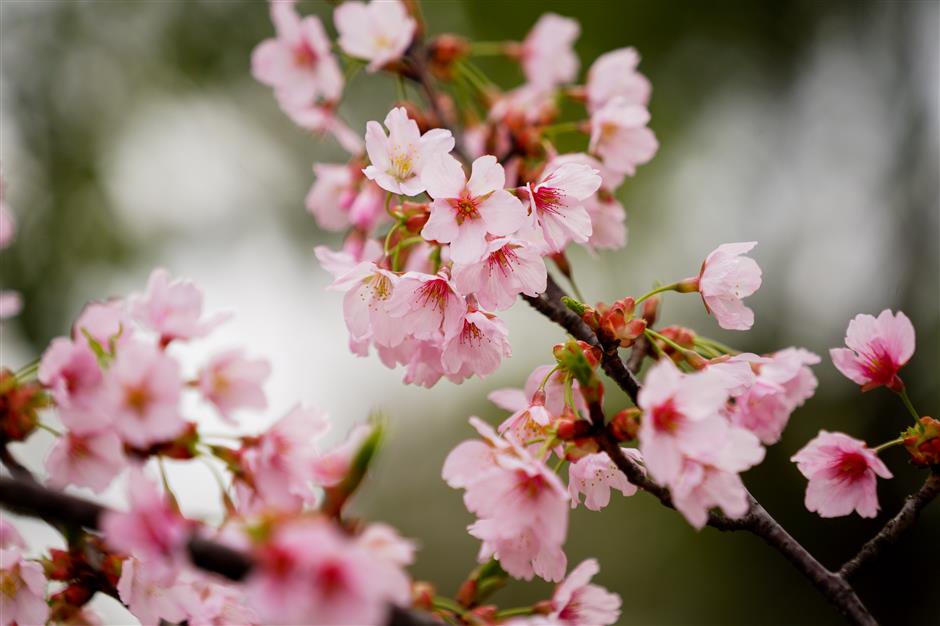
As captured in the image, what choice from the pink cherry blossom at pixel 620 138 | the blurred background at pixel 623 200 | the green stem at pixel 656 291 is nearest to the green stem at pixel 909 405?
the green stem at pixel 656 291

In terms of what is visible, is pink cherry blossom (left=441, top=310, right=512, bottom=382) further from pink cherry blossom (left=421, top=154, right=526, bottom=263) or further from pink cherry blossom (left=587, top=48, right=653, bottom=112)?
pink cherry blossom (left=587, top=48, right=653, bottom=112)

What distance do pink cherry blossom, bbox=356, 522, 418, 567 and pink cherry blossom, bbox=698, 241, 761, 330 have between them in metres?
0.75

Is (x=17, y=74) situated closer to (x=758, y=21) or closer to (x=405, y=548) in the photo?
(x=758, y=21)

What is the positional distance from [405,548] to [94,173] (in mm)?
6865

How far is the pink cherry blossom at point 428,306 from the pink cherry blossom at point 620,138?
585mm

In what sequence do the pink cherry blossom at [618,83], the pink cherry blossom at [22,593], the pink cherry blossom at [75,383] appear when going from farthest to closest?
1. the pink cherry blossom at [618,83]
2. the pink cherry blossom at [22,593]
3. the pink cherry blossom at [75,383]

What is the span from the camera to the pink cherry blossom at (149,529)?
0.69 meters

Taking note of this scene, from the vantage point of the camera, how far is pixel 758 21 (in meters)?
6.51

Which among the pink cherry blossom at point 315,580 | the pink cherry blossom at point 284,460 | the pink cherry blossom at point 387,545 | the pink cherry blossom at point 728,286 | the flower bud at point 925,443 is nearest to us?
the pink cherry blossom at point 315,580

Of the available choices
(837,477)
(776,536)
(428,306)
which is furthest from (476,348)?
(837,477)

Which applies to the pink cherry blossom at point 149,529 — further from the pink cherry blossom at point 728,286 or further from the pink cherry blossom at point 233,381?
the pink cherry blossom at point 728,286

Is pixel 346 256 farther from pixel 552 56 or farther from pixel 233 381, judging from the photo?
pixel 552 56

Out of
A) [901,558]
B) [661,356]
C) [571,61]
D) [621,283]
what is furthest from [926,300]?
[661,356]

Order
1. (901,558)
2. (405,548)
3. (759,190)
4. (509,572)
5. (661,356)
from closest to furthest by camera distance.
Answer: (405,548), (509,572), (661,356), (901,558), (759,190)
